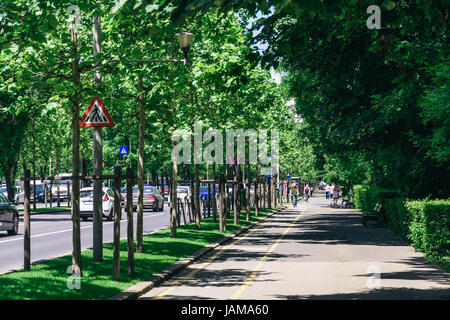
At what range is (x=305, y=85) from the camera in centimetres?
2512

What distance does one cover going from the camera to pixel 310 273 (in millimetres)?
12820

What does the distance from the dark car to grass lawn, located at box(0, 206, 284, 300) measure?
21.8 ft

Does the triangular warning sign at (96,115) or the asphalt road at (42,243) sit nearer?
the triangular warning sign at (96,115)

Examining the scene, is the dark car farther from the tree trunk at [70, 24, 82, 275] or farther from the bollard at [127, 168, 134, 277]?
the bollard at [127, 168, 134, 277]

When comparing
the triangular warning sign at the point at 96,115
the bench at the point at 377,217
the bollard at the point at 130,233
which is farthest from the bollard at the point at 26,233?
the bench at the point at 377,217

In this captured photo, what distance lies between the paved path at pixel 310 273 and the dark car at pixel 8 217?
825cm

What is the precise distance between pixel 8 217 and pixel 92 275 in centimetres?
1235

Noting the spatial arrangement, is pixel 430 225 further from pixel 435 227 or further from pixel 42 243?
pixel 42 243

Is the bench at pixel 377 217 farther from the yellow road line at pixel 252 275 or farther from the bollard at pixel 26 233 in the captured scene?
the bollard at pixel 26 233

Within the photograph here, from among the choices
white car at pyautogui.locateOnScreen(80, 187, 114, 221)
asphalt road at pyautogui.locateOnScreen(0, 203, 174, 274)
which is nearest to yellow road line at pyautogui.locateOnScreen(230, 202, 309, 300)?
asphalt road at pyautogui.locateOnScreen(0, 203, 174, 274)

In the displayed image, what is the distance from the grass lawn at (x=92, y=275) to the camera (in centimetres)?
948

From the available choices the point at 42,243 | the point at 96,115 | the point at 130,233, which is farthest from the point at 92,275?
the point at 42,243

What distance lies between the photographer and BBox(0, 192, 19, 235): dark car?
876 inches

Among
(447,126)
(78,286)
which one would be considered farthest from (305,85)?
(78,286)
